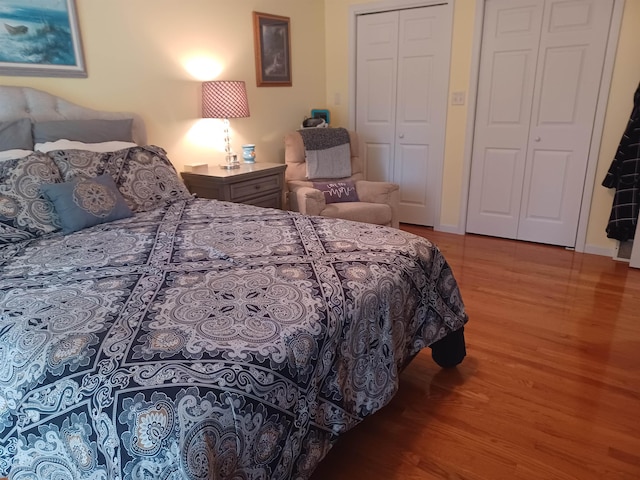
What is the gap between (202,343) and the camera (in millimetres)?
1090

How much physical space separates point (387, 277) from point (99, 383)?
952 mm

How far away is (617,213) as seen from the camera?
11.0ft

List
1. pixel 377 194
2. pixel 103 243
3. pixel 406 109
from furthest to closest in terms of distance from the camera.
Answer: pixel 406 109, pixel 377 194, pixel 103 243

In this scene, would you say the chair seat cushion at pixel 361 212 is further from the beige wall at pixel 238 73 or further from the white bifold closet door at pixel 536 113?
the white bifold closet door at pixel 536 113

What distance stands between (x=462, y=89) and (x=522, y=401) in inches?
113

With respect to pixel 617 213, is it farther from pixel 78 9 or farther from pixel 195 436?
pixel 78 9

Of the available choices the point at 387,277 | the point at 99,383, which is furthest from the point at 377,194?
the point at 99,383

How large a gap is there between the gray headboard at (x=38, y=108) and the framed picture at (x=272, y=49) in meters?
1.51

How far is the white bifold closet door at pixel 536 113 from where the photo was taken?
3.39 m

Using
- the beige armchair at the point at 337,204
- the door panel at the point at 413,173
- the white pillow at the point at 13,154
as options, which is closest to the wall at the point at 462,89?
the door panel at the point at 413,173

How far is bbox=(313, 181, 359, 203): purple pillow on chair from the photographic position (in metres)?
3.64

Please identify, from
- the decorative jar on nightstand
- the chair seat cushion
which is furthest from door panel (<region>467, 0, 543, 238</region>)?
the decorative jar on nightstand

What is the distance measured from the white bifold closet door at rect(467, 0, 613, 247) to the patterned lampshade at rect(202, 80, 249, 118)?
2.11 meters

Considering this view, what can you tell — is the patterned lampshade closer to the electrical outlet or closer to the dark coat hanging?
the electrical outlet
